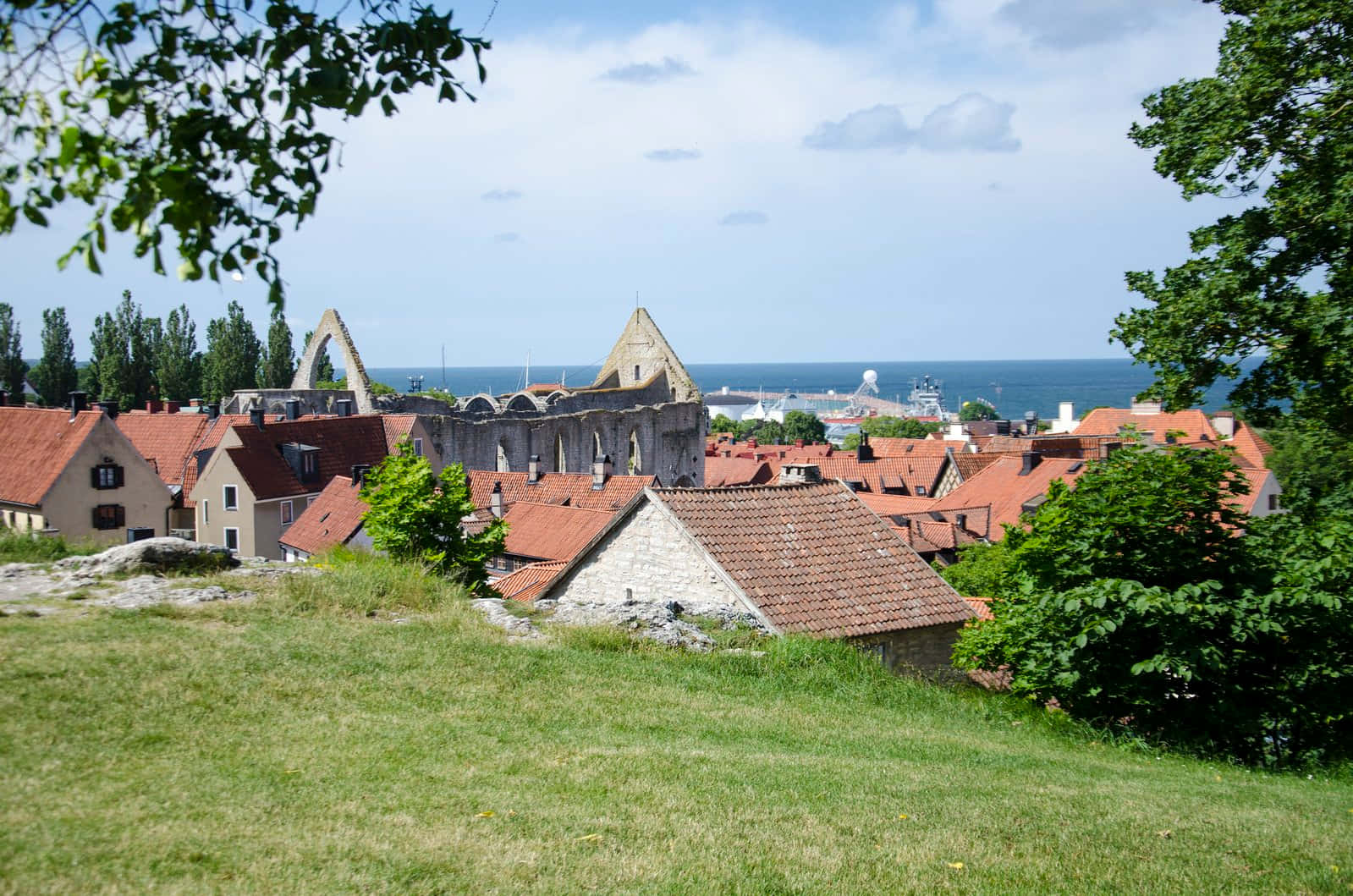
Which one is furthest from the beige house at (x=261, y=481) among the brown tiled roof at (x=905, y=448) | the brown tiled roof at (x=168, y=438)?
the brown tiled roof at (x=905, y=448)

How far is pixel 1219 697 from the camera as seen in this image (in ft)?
46.0

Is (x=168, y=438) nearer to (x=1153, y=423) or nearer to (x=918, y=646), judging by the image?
(x=918, y=646)

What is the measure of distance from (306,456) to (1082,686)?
110 ft

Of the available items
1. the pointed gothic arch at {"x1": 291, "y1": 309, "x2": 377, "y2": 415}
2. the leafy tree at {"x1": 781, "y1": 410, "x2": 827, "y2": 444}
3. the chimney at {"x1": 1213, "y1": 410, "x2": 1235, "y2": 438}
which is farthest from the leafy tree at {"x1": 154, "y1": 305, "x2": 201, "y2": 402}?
the leafy tree at {"x1": 781, "y1": 410, "x2": 827, "y2": 444}

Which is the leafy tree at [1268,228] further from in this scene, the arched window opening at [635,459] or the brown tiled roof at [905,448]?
the brown tiled roof at [905,448]

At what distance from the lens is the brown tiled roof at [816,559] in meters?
17.6

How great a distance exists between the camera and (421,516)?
24906 mm

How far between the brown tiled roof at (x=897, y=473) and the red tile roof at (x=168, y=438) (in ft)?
99.1

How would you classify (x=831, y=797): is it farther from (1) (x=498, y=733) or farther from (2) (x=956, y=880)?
(1) (x=498, y=733)

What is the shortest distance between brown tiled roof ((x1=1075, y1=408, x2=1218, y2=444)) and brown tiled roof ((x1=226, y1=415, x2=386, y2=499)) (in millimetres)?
29751

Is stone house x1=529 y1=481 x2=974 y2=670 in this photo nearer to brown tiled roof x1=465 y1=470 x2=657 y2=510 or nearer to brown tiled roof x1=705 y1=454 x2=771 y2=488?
brown tiled roof x1=465 y1=470 x2=657 y2=510

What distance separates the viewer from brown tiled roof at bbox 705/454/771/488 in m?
72.4

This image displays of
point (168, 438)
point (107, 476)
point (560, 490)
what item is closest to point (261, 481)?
point (107, 476)

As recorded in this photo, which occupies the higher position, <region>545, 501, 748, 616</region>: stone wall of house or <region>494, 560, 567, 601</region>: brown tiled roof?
<region>545, 501, 748, 616</region>: stone wall of house
